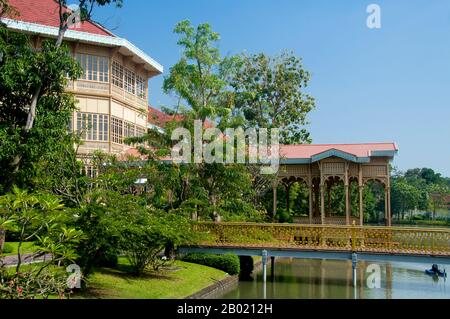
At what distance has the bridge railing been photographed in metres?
15.4

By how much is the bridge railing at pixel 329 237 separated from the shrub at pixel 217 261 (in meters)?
0.66

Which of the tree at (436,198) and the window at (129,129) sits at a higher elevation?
the window at (129,129)

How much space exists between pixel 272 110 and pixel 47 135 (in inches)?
873

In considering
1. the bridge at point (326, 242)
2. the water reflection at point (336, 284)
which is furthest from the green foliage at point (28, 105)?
the water reflection at point (336, 284)

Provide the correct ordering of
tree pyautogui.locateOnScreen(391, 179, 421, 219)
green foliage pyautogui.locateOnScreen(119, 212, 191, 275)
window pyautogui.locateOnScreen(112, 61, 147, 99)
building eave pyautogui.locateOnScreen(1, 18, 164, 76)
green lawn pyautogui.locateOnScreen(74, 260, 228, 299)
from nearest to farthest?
green lawn pyautogui.locateOnScreen(74, 260, 228, 299), green foliage pyautogui.locateOnScreen(119, 212, 191, 275), building eave pyautogui.locateOnScreen(1, 18, 164, 76), window pyautogui.locateOnScreen(112, 61, 147, 99), tree pyautogui.locateOnScreen(391, 179, 421, 219)

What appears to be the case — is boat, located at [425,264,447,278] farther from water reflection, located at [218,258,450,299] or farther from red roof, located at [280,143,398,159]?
red roof, located at [280,143,398,159]

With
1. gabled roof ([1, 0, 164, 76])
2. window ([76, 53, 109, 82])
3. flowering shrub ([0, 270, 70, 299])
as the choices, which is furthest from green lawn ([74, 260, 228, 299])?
gabled roof ([1, 0, 164, 76])

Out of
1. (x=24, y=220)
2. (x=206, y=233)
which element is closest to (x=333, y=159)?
(x=206, y=233)

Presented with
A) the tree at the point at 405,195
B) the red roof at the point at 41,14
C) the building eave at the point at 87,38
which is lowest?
the tree at the point at 405,195

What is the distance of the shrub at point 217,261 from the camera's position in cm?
1767

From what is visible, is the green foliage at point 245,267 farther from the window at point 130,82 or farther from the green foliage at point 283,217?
the window at point 130,82

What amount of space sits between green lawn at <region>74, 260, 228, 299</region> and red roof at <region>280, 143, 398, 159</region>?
10734 mm

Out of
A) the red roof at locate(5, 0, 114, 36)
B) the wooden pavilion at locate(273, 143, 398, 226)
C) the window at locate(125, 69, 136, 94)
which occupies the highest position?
the red roof at locate(5, 0, 114, 36)

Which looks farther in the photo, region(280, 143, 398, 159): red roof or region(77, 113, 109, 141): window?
region(280, 143, 398, 159): red roof
